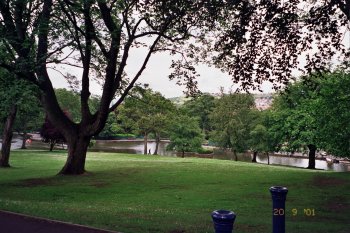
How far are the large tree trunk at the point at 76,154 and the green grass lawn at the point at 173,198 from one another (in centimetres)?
80

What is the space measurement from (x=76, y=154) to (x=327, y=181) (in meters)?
14.1

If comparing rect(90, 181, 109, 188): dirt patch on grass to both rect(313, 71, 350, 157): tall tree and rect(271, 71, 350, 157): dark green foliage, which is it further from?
rect(313, 71, 350, 157): tall tree

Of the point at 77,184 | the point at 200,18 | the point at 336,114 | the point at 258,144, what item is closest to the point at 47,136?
the point at 258,144

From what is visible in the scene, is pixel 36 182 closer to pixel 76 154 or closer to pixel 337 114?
pixel 76 154

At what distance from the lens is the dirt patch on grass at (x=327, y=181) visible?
1861 cm

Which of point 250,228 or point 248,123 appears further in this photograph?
point 248,123

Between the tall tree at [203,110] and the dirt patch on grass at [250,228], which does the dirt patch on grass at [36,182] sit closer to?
the dirt patch on grass at [250,228]

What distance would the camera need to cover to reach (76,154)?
72.8 ft

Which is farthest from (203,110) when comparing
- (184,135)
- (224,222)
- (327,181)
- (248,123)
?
(224,222)

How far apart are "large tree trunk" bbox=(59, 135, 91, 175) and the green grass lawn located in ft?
2.63

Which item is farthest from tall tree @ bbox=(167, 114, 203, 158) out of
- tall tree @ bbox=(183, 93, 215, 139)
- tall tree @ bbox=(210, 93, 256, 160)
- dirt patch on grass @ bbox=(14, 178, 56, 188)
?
dirt patch on grass @ bbox=(14, 178, 56, 188)

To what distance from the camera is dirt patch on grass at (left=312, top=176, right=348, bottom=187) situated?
1861 centimetres

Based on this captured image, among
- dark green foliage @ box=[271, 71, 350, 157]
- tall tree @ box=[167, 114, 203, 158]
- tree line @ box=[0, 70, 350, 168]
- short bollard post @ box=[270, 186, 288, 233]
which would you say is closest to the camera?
short bollard post @ box=[270, 186, 288, 233]

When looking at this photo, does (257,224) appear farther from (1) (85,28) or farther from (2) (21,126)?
(2) (21,126)
